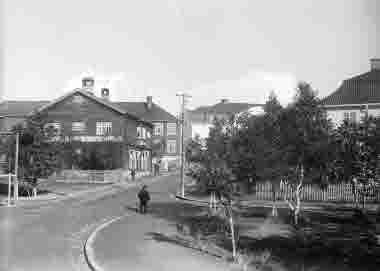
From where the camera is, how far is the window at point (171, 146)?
81206 millimetres

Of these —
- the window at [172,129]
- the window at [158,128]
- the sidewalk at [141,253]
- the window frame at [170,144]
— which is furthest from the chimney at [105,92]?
the sidewalk at [141,253]

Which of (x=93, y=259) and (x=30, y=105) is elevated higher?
(x=30, y=105)

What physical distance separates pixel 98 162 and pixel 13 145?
19.3m

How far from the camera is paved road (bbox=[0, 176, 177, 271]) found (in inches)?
452

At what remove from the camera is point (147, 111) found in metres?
80.4

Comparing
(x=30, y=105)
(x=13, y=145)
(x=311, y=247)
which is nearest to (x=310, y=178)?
(x=311, y=247)

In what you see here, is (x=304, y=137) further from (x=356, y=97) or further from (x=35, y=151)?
(x=356, y=97)

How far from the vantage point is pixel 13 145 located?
95.7 ft

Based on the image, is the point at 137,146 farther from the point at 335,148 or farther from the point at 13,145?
the point at 335,148

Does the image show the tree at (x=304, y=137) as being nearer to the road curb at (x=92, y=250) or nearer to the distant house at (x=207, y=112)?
the road curb at (x=92, y=250)

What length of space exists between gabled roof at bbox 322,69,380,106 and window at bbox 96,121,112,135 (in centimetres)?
2310

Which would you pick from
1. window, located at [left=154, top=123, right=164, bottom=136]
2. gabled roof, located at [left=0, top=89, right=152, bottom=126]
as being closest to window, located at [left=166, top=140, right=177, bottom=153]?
window, located at [left=154, top=123, right=164, bottom=136]

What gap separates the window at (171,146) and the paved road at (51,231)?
2072 inches

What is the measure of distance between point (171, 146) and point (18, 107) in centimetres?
2775
